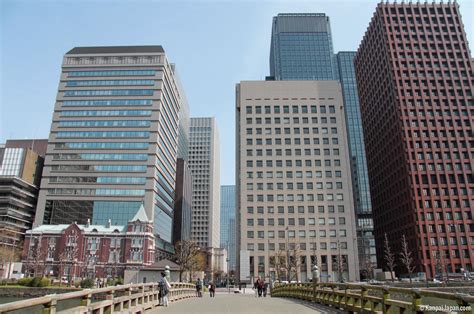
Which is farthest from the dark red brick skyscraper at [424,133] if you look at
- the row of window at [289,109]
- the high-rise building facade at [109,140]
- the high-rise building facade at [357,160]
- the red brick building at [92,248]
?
the high-rise building facade at [109,140]

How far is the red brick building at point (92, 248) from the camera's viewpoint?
9094cm

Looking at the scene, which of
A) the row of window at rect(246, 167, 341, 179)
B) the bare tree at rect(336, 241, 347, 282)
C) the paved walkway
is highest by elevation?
the row of window at rect(246, 167, 341, 179)

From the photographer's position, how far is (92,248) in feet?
309

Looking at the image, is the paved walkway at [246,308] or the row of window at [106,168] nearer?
the paved walkway at [246,308]

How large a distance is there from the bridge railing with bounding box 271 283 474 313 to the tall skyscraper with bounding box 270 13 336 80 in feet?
499

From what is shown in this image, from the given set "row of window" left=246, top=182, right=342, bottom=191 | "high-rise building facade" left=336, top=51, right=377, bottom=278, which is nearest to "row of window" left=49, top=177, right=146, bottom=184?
"row of window" left=246, top=182, right=342, bottom=191

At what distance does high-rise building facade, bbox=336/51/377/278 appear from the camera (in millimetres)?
132500

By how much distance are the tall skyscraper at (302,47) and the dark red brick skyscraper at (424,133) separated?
5602 centimetres

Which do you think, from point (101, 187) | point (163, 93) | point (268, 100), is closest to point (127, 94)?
point (163, 93)

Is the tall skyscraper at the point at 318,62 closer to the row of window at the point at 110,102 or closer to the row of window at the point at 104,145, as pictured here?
the row of window at the point at 110,102

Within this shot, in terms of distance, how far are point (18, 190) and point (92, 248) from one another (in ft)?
119

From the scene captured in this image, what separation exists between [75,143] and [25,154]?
20.3 m

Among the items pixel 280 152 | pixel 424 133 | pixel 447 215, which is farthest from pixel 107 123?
pixel 447 215

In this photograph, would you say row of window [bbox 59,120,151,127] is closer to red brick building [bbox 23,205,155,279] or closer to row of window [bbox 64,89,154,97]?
row of window [bbox 64,89,154,97]
